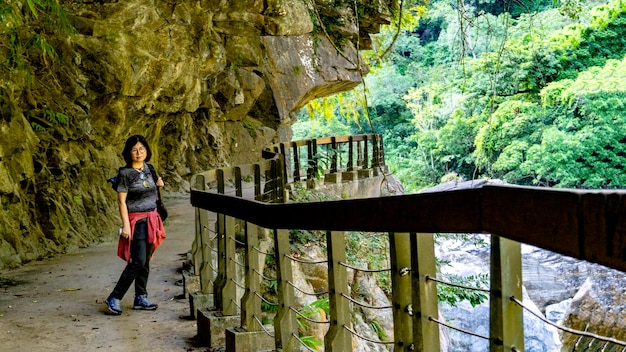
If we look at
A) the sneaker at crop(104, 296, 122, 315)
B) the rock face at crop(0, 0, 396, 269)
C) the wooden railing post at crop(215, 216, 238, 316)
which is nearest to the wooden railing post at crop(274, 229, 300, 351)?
the wooden railing post at crop(215, 216, 238, 316)

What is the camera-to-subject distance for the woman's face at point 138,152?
6551 mm

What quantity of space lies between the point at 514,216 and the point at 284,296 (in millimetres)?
2443

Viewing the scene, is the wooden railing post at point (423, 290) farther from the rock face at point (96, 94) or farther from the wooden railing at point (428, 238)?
the rock face at point (96, 94)

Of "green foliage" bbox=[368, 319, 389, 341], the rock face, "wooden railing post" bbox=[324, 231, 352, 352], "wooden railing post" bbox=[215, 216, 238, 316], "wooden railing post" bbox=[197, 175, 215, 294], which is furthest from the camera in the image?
"green foliage" bbox=[368, 319, 389, 341]

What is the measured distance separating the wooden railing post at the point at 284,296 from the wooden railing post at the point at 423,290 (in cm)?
161

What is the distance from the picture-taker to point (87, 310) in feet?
22.6

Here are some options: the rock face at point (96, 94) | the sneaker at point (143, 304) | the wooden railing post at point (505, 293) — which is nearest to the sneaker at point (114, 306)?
the sneaker at point (143, 304)

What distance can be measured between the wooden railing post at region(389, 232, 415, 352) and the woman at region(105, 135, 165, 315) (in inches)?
167

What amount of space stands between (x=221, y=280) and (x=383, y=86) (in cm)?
4077

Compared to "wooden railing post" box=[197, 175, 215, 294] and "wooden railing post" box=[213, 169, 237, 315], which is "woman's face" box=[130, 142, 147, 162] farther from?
"wooden railing post" box=[213, 169, 237, 315]

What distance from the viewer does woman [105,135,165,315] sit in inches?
258

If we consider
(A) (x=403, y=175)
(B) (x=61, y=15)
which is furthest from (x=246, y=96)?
(A) (x=403, y=175)

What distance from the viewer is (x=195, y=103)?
46.5ft

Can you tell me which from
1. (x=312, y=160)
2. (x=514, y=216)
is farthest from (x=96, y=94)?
(x=514, y=216)
